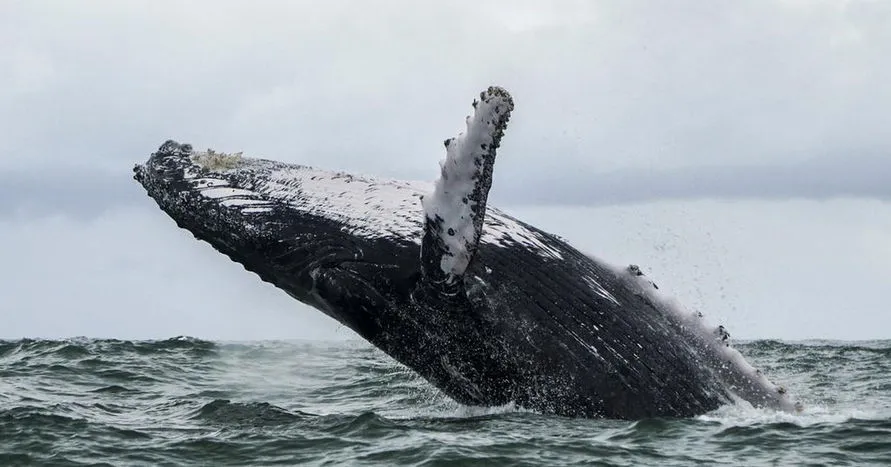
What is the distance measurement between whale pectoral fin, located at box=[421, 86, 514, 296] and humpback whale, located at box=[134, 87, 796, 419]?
404mm

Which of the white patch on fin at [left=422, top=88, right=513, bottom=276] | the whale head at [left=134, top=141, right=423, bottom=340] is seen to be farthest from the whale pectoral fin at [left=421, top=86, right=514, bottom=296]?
the whale head at [left=134, top=141, right=423, bottom=340]

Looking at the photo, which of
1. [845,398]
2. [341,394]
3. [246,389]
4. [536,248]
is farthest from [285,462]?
[845,398]

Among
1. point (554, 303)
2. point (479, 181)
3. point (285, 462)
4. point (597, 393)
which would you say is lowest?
point (285, 462)

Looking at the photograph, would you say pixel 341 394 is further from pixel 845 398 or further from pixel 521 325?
pixel 845 398

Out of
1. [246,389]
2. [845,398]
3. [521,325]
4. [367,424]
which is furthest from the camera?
[246,389]

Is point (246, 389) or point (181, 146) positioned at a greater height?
point (181, 146)

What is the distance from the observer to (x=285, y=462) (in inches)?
360

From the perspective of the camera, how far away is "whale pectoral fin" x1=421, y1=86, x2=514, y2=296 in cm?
876

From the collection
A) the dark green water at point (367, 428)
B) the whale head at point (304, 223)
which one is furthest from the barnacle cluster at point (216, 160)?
the dark green water at point (367, 428)

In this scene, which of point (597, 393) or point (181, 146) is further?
point (181, 146)

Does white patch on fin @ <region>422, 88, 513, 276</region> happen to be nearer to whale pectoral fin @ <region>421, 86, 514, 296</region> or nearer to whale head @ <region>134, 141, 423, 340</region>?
whale pectoral fin @ <region>421, 86, 514, 296</region>

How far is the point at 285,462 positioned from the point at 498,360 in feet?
7.17

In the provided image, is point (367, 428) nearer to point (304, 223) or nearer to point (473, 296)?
point (473, 296)

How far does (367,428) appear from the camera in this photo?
420 inches
